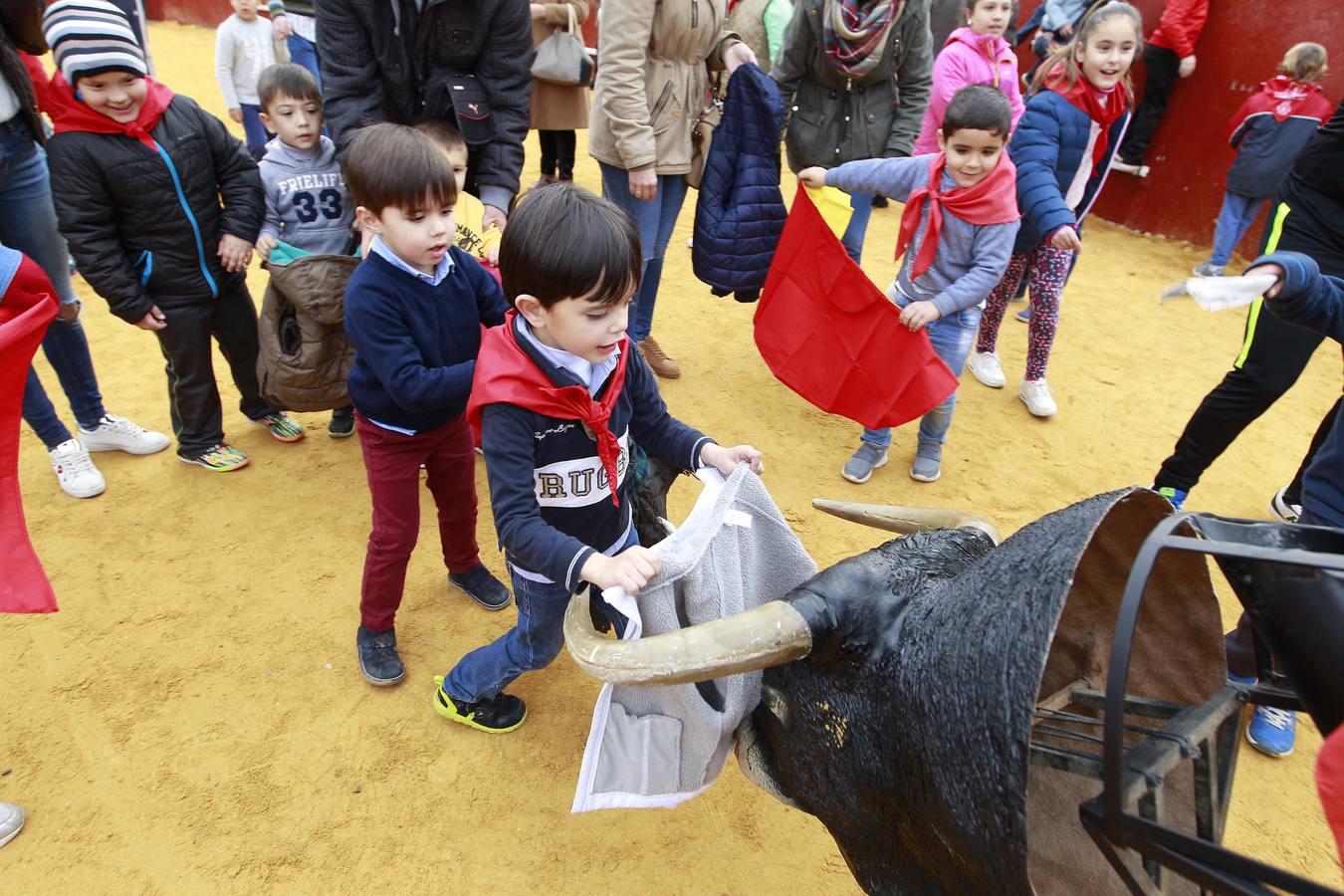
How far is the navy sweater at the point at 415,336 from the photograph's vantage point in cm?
221

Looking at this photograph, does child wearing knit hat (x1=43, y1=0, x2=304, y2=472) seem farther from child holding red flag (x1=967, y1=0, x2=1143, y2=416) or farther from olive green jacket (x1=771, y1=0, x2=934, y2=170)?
child holding red flag (x1=967, y1=0, x2=1143, y2=416)

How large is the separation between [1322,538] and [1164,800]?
1.94ft

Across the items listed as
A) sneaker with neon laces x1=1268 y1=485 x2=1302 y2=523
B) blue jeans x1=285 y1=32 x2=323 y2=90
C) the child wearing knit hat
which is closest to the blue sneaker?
sneaker with neon laces x1=1268 y1=485 x2=1302 y2=523

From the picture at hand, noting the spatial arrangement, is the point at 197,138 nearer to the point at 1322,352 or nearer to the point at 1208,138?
the point at 1322,352

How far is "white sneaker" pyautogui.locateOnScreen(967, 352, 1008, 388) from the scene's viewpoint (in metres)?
5.12

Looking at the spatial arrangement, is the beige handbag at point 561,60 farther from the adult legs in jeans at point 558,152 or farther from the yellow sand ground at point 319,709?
the yellow sand ground at point 319,709

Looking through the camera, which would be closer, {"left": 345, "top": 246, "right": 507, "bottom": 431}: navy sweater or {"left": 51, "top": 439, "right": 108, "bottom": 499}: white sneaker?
{"left": 345, "top": 246, "right": 507, "bottom": 431}: navy sweater

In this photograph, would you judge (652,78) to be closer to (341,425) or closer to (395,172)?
(395,172)

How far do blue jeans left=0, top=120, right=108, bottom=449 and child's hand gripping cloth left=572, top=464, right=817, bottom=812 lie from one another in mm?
2849

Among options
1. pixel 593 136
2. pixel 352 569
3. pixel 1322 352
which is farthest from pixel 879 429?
pixel 1322 352

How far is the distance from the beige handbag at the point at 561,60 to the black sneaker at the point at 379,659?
3.76 meters

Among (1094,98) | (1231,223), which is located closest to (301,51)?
(1094,98)

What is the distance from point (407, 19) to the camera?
10.4 feet

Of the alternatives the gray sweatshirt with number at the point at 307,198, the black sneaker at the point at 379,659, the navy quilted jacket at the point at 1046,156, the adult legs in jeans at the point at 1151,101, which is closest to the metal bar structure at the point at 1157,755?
the black sneaker at the point at 379,659
